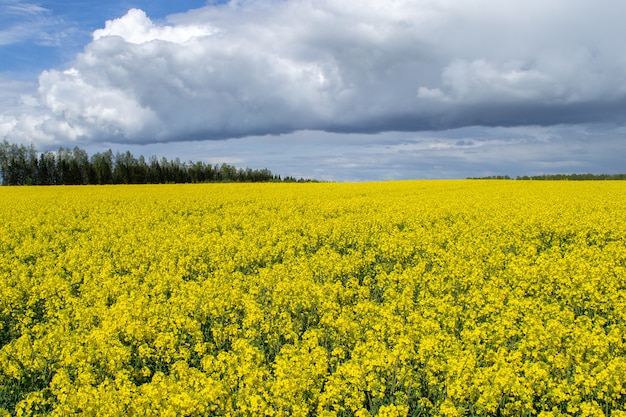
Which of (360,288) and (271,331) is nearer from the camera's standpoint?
(271,331)

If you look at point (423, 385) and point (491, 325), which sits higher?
point (491, 325)

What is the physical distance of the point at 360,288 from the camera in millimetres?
10898

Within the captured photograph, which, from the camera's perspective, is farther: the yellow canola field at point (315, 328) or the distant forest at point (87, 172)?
the distant forest at point (87, 172)

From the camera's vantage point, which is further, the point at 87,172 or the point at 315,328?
the point at 87,172

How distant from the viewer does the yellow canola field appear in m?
6.18

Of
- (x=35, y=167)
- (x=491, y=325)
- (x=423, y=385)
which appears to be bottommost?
(x=423, y=385)

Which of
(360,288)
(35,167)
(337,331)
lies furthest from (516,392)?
(35,167)

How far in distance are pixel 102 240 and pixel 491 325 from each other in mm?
14641

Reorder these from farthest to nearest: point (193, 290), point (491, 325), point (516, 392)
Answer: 1. point (193, 290)
2. point (491, 325)
3. point (516, 392)

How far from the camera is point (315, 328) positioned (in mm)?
8922

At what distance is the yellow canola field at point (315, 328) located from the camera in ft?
20.3

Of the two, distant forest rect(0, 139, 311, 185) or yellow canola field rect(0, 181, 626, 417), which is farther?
distant forest rect(0, 139, 311, 185)

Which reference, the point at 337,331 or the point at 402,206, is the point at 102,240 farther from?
the point at 402,206

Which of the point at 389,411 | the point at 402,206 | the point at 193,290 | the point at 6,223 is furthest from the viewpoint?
the point at 402,206
